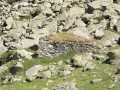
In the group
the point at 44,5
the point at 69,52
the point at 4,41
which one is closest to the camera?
the point at 69,52

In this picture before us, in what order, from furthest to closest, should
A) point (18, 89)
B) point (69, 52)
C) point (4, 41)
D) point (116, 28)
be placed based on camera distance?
1. point (4, 41)
2. point (116, 28)
3. point (69, 52)
4. point (18, 89)

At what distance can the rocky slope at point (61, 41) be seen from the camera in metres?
30.0

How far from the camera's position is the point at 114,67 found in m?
28.5

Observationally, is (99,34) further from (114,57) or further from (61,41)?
(114,57)

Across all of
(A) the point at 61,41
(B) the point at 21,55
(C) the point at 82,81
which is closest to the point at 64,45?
(A) the point at 61,41

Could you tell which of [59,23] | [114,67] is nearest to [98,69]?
[114,67]

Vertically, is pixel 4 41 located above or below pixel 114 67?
below

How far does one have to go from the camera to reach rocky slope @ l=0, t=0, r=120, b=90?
29984mm

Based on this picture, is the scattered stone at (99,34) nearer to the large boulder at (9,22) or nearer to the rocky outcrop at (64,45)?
the rocky outcrop at (64,45)

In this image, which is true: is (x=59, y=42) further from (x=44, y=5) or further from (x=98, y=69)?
(x=44, y=5)

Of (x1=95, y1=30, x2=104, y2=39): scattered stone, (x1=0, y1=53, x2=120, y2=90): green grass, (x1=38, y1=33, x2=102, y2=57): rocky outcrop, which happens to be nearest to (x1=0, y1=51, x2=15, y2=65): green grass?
(x1=38, y1=33, x2=102, y2=57): rocky outcrop

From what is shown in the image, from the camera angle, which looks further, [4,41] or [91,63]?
[4,41]

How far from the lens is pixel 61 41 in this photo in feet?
112

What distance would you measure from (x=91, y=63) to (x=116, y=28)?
9.92 meters
